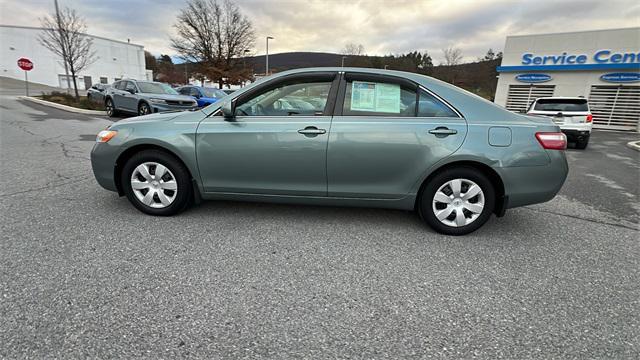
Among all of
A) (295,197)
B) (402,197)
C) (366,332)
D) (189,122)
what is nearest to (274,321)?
(366,332)

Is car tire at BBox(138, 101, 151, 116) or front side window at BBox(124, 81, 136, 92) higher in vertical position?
Result: front side window at BBox(124, 81, 136, 92)

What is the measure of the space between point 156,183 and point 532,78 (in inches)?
850

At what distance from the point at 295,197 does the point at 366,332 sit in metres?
1.63

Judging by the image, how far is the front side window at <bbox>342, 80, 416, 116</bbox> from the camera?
3.07m

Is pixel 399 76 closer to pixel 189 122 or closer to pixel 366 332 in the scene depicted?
pixel 189 122

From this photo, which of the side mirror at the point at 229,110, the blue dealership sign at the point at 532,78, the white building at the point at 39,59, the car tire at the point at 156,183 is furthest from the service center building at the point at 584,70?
the white building at the point at 39,59

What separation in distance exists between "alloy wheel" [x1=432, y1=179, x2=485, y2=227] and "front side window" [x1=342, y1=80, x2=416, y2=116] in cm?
81

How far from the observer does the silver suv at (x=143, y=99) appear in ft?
39.2

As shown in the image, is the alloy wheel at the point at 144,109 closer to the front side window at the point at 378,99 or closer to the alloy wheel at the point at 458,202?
the front side window at the point at 378,99

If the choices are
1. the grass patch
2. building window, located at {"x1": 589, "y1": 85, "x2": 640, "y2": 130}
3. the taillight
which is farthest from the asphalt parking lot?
building window, located at {"x1": 589, "y1": 85, "x2": 640, "y2": 130}

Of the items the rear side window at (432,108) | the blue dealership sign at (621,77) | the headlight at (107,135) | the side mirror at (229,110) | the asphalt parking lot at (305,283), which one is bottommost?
the asphalt parking lot at (305,283)

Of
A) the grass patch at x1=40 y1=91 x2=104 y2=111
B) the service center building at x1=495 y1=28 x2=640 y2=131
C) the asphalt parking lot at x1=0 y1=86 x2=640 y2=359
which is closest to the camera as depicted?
→ the asphalt parking lot at x1=0 y1=86 x2=640 y2=359

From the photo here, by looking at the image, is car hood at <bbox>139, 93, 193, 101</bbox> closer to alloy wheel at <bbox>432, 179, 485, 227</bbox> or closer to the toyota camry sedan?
the toyota camry sedan

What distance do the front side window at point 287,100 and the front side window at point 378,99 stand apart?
0.86 feet
